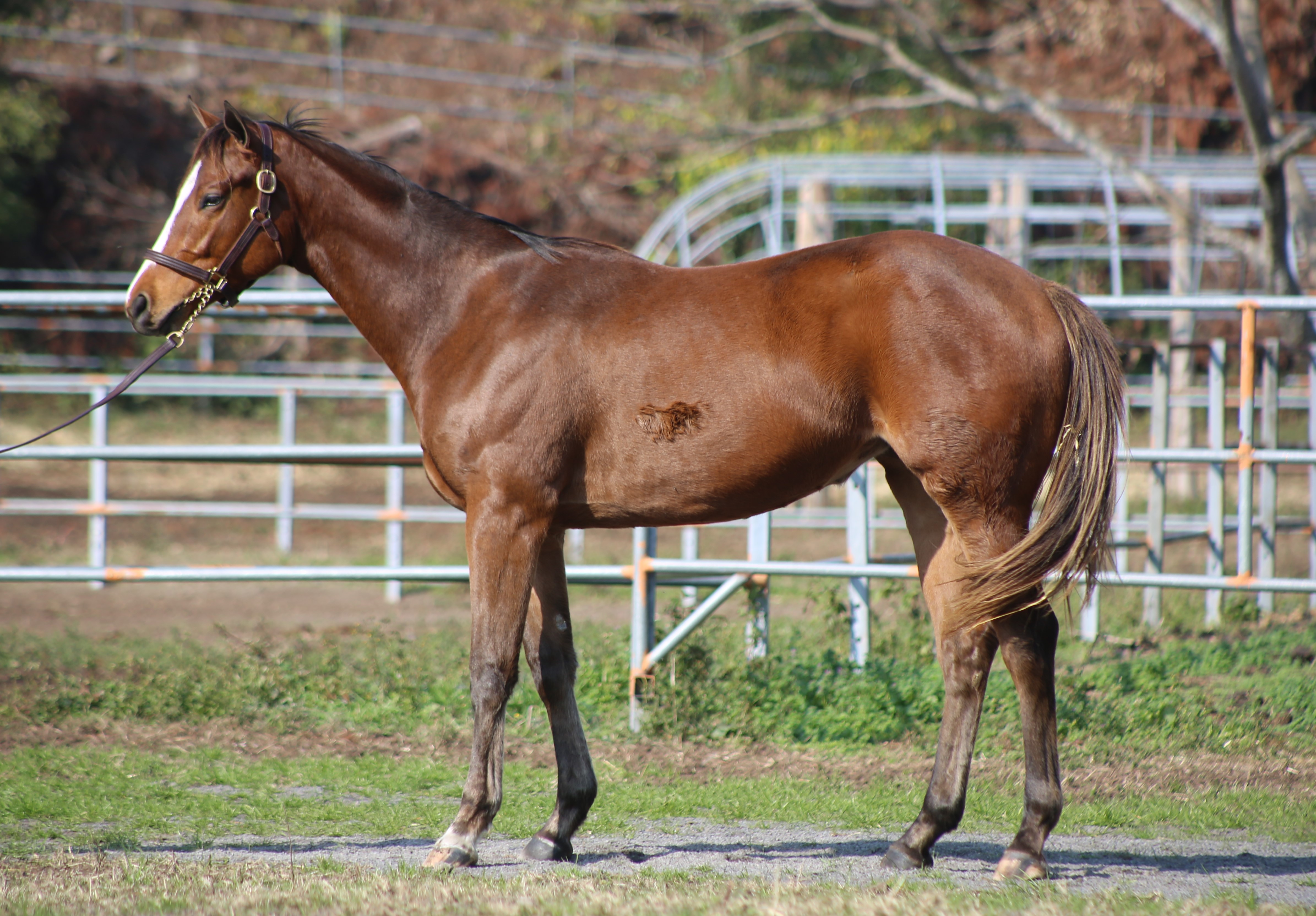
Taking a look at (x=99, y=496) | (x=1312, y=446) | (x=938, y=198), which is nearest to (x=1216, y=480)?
(x=1312, y=446)

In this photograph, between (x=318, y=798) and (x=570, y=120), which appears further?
(x=570, y=120)

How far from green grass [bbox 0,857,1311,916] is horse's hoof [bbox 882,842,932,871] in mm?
141

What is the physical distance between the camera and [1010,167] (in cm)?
1035

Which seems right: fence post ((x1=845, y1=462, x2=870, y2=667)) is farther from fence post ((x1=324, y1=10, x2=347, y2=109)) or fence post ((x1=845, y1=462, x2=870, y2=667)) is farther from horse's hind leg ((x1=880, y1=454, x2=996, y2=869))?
fence post ((x1=324, y1=10, x2=347, y2=109))

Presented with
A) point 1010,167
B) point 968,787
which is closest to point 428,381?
point 968,787

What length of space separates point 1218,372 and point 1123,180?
4819mm

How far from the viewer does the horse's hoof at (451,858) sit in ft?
10.5

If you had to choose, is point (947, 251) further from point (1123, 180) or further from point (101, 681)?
point (1123, 180)

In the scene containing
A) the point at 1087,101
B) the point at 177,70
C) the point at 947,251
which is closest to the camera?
the point at 947,251

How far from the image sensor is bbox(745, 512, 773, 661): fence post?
515 cm

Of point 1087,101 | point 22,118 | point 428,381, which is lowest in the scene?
point 428,381

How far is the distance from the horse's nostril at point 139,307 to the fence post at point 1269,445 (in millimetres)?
5955

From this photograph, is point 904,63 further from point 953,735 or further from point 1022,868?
point 1022,868

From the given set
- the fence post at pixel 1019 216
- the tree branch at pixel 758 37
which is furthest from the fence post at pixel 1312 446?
the tree branch at pixel 758 37
